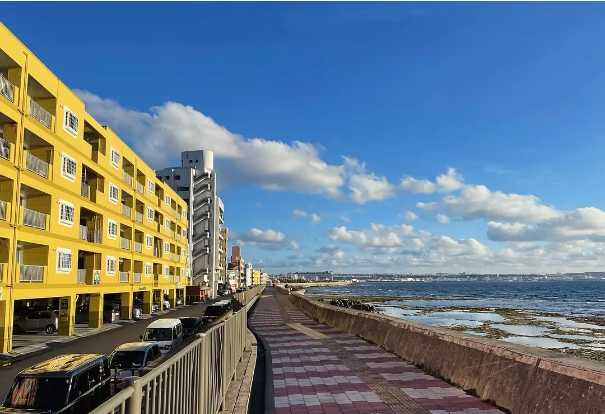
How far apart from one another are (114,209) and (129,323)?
1026 centimetres

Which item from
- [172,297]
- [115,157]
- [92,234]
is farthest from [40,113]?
[172,297]

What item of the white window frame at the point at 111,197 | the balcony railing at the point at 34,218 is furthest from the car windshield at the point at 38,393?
the white window frame at the point at 111,197

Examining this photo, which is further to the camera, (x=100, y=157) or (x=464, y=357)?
(x=100, y=157)

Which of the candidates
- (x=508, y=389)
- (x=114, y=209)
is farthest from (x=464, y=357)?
(x=114, y=209)

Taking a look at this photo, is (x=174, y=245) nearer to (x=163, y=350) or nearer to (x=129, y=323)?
(x=129, y=323)

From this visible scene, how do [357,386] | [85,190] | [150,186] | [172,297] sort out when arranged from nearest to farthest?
[357,386]
[85,190]
[150,186]
[172,297]

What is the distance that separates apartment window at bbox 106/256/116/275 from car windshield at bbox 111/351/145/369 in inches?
1091

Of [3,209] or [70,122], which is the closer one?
[3,209]

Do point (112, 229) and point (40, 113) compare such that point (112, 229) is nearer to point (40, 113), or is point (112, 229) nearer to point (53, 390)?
point (40, 113)

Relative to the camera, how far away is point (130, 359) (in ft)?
51.8

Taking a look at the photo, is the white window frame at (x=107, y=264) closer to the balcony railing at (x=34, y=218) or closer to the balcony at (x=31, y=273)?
the balcony at (x=31, y=273)

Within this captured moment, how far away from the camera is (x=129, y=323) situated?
43938 mm

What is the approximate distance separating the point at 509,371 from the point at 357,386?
3.93 meters

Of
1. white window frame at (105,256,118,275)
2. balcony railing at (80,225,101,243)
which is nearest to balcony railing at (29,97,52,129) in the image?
balcony railing at (80,225,101,243)
